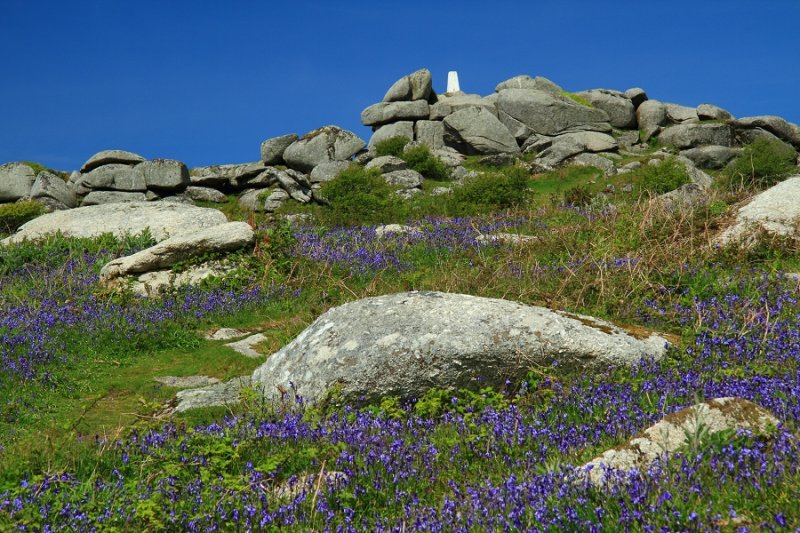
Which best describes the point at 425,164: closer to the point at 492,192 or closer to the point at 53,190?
the point at 492,192

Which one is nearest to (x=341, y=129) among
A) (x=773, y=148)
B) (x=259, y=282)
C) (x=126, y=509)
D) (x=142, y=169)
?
(x=142, y=169)

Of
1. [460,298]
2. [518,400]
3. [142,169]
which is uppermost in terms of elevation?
[142,169]

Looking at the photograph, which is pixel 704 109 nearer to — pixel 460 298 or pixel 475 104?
pixel 475 104

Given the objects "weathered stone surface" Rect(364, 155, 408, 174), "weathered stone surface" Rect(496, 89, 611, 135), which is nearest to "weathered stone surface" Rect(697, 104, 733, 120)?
"weathered stone surface" Rect(496, 89, 611, 135)

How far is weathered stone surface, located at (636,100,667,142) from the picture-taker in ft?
161

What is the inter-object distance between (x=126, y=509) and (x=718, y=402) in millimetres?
4093

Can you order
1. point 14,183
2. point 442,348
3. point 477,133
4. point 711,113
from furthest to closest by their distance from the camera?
point 711,113 < point 477,133 < point 14,183 < point 442,348

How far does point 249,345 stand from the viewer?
10.5 m

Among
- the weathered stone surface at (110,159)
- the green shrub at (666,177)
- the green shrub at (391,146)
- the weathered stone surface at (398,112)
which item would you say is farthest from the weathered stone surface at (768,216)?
the weathered stone surface at (398,112)

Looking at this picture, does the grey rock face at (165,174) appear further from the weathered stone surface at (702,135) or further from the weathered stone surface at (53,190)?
the weathered stone surface at (702,135)

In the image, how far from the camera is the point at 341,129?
43125 mm

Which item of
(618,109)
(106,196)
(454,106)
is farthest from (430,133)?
(106,196)

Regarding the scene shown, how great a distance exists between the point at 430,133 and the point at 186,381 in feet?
123

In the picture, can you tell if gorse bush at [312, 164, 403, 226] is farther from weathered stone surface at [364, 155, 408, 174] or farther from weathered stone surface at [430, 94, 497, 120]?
weathered stone surface at [430, 94, 497, 120]
